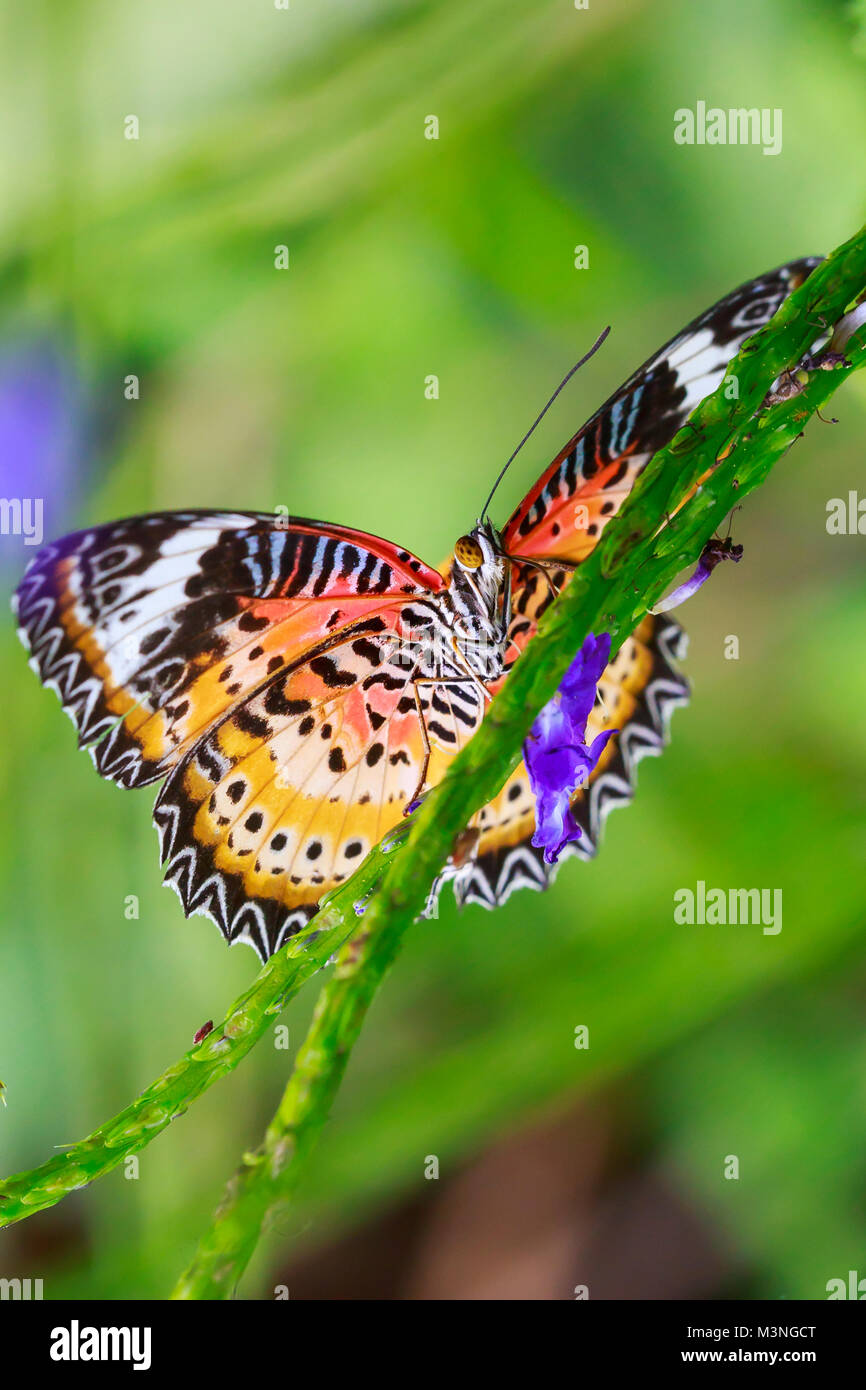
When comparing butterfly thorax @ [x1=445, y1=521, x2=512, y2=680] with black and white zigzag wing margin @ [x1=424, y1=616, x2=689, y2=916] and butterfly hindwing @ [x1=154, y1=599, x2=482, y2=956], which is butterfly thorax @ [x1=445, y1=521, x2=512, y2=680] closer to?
butterfly hindwing @ [x1=154, y1=599, x2=482, y2=956]

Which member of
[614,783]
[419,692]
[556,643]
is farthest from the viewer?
[614,783]

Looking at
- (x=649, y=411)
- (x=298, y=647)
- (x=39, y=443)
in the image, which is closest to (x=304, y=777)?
(x=298, y=647)

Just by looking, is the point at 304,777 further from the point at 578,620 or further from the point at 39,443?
the point at 39,443

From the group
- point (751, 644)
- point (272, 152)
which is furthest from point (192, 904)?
point (272, 152)

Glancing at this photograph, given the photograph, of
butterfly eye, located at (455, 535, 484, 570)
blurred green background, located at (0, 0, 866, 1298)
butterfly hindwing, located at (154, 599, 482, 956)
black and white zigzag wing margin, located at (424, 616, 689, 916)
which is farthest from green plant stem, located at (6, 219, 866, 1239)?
blurred green background, located at (0, 0, 866, 1298)

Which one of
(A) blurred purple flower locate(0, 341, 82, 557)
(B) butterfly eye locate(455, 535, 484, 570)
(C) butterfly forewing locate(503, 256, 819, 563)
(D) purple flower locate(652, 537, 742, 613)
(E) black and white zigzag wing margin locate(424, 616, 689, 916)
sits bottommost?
(E) black and white zigzag wing margin locate(424, 616, 689, 916)
